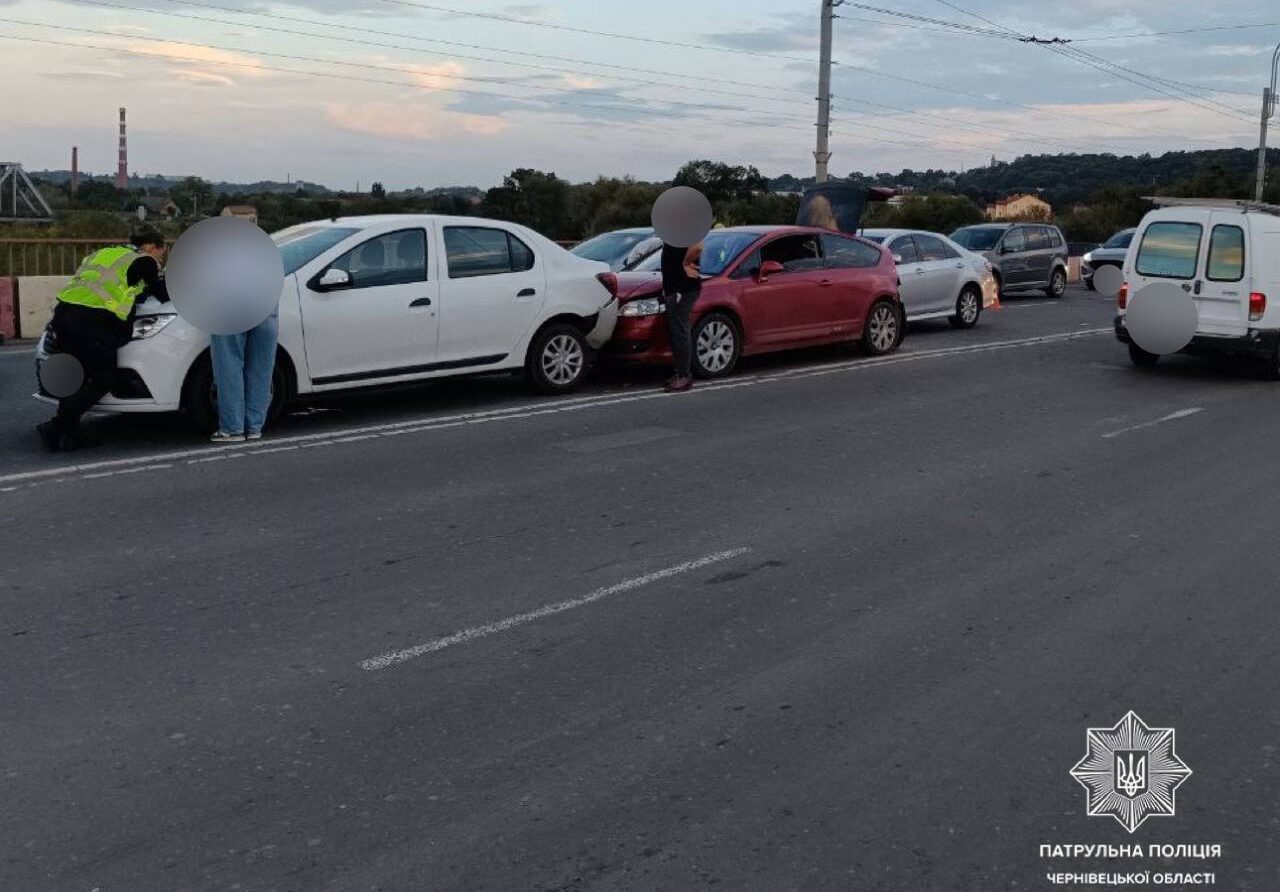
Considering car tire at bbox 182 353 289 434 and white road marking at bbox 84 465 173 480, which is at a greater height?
car tire at bbox 182 353 289 434

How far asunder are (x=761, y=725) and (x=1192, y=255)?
11.8 meters

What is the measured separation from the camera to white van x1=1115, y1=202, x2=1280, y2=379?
1465 centimetres

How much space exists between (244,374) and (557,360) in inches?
132

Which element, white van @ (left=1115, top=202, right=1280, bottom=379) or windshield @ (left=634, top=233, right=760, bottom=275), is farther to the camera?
white van @ (left=1115, top=202, right=1280, bottom=379)

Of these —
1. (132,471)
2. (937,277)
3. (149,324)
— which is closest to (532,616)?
(132,471)

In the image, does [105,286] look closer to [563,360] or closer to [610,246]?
[563,360]

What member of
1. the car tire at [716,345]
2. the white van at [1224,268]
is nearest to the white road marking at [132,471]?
the car tire at [716,345]

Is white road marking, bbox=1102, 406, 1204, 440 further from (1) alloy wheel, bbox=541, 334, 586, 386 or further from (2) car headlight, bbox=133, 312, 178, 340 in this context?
(2) car headlight, bbox=133, 312, 178, 340

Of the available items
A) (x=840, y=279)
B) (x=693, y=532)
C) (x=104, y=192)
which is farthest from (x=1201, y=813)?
(x=104, y=192)

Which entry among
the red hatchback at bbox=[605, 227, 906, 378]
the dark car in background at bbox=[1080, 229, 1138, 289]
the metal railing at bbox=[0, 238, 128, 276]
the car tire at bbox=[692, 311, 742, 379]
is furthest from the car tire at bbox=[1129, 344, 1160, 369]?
the dark car in background at bbox=[1080, 229, 1138, 289]

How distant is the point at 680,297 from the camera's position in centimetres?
1345

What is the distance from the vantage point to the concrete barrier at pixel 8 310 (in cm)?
1783

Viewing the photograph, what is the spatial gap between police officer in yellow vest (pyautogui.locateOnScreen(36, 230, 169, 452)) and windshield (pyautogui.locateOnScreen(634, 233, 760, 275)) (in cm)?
615

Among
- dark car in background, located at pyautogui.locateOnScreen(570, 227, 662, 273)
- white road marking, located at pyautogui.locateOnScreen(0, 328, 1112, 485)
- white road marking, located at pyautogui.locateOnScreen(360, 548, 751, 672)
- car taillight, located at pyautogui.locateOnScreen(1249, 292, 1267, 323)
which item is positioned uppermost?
dark car in background, located at pyautogui.locateOnScreen(570, 227, 662, 273)
